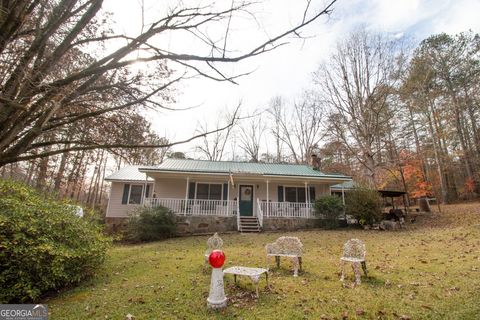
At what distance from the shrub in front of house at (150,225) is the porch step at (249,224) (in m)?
3.72

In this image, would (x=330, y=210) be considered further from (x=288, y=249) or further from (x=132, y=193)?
(x=132, y=193)

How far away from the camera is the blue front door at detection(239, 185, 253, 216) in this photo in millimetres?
15734

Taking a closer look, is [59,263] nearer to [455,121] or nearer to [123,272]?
[123,272]

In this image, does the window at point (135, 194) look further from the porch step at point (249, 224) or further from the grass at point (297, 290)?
the grass at point (297, 290)

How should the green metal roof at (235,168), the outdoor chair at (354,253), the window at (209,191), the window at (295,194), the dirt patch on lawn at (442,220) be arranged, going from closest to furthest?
the outdoor chair at (354,253) < the dirt patch on lawn at (442,220) < the green metal roof at (235,168) < the window at (209,191) < the window at (295,194)

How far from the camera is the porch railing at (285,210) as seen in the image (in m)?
14.4

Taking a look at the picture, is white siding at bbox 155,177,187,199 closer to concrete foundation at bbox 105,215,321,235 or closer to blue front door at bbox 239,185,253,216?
concrete foundation at bbox 105,215,321,235

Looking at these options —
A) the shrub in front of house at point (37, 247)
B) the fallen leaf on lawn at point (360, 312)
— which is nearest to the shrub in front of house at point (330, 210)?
the fallen leaf on lawn at point (360, 312)

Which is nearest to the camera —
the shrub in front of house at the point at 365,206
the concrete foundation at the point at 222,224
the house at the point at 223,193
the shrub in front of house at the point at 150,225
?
the shrub in front of house at the point at 150,225

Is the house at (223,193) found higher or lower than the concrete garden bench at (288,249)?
higher

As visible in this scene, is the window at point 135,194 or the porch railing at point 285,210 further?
the window at point 135,194

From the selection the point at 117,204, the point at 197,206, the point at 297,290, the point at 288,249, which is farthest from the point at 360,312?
the point at 117,204

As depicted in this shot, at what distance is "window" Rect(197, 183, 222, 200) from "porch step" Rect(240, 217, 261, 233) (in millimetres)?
2509

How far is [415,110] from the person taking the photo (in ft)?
76.0
